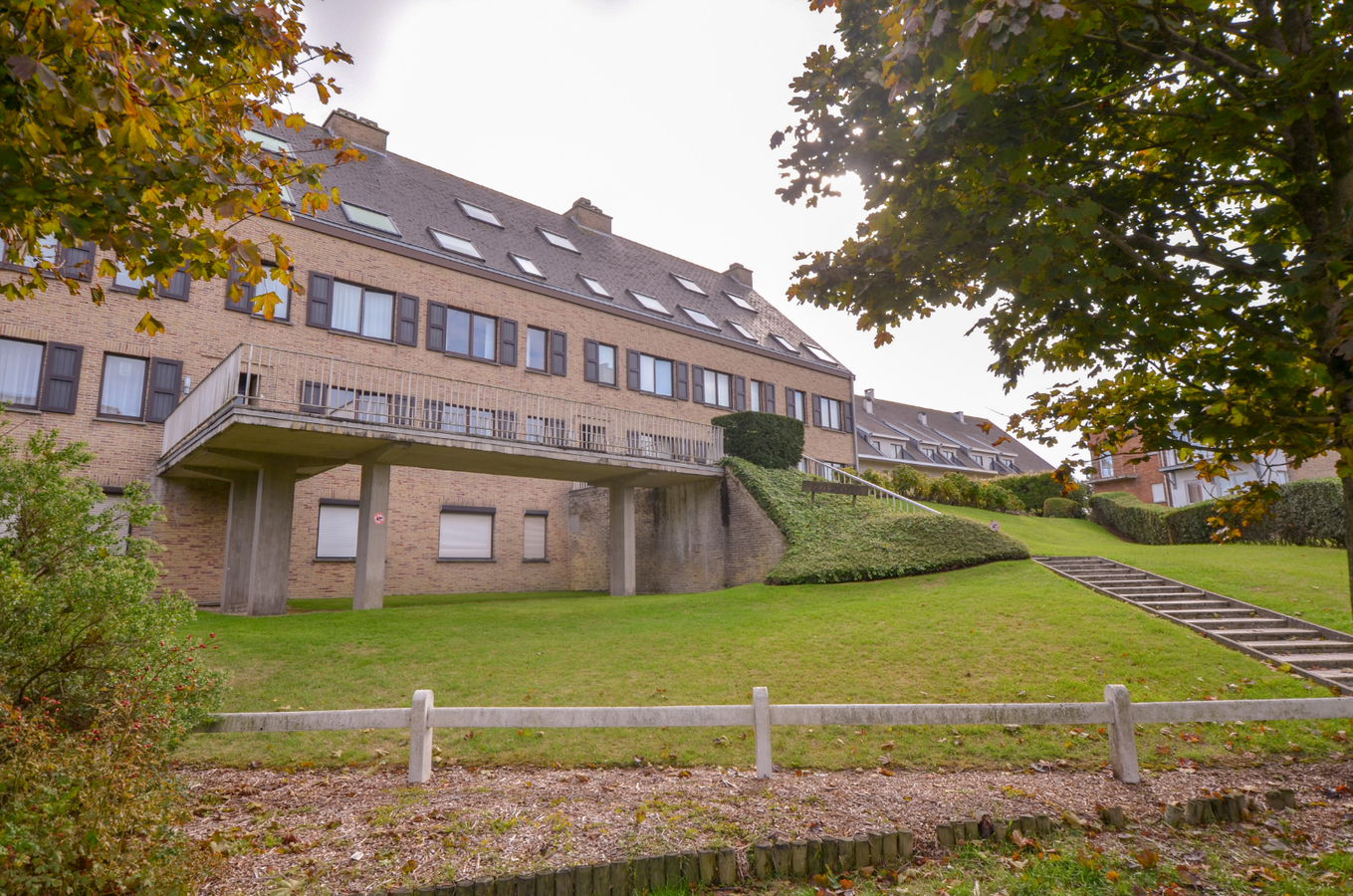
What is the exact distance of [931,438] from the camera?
1836 inches

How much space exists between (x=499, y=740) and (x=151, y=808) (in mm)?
3541

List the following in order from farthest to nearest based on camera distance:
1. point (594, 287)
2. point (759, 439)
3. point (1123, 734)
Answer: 1. point (594, 287)
2. point (759, 439)
3. point (1123, 734)

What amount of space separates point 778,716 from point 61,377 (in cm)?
1687

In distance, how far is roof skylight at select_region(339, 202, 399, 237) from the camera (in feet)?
67.4

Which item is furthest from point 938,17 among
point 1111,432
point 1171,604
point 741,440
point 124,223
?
point 741,440

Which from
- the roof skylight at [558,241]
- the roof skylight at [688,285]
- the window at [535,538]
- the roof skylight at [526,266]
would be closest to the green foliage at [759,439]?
the window at [535,538]

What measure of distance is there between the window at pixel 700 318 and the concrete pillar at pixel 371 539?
15484 millimetres

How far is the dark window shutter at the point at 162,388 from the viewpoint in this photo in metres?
16.5

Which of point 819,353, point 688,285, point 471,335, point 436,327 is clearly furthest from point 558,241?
point 819,353

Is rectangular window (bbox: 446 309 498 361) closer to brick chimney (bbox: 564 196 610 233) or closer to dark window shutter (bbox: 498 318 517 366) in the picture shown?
dark window shutter (bbox: 498 318 517 366)

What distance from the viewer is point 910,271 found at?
5836 mm

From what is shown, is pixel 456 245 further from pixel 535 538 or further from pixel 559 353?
pixel 535 538

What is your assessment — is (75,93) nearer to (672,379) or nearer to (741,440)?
(741,440)

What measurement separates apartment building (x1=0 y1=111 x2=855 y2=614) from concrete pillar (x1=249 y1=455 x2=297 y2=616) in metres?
0.04
